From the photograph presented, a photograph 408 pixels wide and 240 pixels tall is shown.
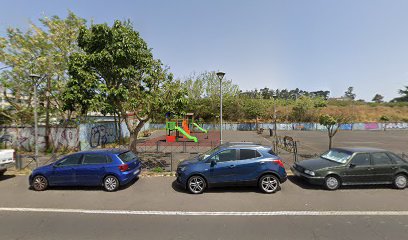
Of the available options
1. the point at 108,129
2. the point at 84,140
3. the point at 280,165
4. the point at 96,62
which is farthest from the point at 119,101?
the point at 108,129

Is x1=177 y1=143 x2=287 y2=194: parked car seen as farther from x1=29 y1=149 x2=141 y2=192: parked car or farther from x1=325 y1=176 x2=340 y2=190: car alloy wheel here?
x1=29 y1=149 x2=141 y2=192: parked car

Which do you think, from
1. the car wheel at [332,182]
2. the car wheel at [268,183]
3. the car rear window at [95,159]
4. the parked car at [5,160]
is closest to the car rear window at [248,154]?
the car wheel at [268,183]

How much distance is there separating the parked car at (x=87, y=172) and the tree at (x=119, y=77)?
8.53 feet

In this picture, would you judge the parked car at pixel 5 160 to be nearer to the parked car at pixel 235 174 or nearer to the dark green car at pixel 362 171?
the parked car at pixel 235 174

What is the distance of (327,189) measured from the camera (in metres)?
7.57

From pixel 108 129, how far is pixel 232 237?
1926 cm

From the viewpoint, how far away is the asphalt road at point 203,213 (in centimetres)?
460

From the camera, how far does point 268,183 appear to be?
7.23m

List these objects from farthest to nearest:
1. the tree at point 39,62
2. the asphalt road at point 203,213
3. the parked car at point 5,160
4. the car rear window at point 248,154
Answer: the tree at point 39,62, the parked car at point 5,160, the car rear window at point 248,154, the asphalt road at point 203,213

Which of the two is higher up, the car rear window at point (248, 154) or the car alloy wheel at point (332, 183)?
the car rear window at point (248, 154)

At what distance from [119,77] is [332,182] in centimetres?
981

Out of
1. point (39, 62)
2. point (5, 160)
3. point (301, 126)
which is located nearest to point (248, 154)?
point (5, 160)

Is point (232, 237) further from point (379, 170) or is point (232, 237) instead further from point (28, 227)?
point (379, 170)

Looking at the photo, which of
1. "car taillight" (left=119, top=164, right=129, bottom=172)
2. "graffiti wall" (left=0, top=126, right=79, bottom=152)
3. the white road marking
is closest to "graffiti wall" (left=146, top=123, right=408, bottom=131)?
"graffiti wall" (left=0, top=126, right=79, bottom=152)
